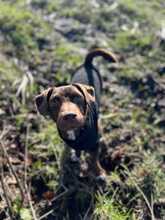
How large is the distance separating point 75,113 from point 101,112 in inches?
66.3

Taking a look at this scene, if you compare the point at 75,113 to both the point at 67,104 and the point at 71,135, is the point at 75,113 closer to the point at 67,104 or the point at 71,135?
the point at 67,104

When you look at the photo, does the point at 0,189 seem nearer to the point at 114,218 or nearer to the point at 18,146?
the point at 18,146

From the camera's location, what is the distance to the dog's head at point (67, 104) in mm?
2762

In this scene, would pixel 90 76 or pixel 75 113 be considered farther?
pixel 90 76

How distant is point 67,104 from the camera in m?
2.84

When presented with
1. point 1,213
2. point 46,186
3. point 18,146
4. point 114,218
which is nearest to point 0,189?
point 1,213

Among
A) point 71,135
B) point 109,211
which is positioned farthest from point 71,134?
point 109,211

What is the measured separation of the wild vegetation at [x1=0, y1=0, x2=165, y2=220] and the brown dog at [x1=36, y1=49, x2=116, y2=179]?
308 mm

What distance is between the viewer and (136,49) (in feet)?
17.9

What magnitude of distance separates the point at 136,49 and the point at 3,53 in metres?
1.70

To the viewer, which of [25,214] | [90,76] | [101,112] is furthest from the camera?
[101,112]

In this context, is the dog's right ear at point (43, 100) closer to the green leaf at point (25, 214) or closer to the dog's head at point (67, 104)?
the dog's head at point (67, 104)

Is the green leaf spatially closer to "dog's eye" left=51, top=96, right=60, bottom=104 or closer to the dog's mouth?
the dog's mouth

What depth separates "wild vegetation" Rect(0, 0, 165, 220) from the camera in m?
3.38
